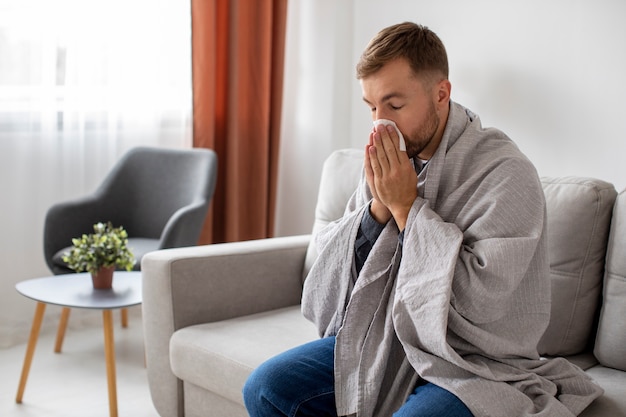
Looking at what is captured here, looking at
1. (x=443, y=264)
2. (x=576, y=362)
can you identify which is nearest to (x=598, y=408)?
(x=576, y=362)

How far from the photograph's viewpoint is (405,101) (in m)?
1.76

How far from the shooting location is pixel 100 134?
3.77 meters

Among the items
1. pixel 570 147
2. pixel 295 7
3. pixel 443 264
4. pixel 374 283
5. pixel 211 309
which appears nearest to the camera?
pixel 443 264

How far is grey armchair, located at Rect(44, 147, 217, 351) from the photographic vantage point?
344 centimetres

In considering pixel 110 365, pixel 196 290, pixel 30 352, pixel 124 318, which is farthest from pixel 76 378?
pixel 196 290

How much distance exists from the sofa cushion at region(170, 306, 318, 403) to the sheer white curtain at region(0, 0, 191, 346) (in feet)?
4.90

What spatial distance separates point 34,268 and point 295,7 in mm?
1777

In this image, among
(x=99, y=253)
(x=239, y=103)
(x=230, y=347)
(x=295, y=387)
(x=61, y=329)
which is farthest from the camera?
(x=239, y=103)

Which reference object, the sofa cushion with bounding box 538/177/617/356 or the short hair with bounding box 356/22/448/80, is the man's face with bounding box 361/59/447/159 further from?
the sofa cushion with bounding box 538/177/617/356

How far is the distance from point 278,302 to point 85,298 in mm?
648

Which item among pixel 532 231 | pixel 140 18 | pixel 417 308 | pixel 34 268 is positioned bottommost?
pixel 34 268

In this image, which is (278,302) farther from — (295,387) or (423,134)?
(423,134)

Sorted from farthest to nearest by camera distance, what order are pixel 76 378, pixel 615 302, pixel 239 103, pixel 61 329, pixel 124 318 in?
pixel 239 103, pixel 124 318, pixel 61 329, pixel 76 378, pixel 615 302

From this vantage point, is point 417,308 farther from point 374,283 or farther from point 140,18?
point 140,18
